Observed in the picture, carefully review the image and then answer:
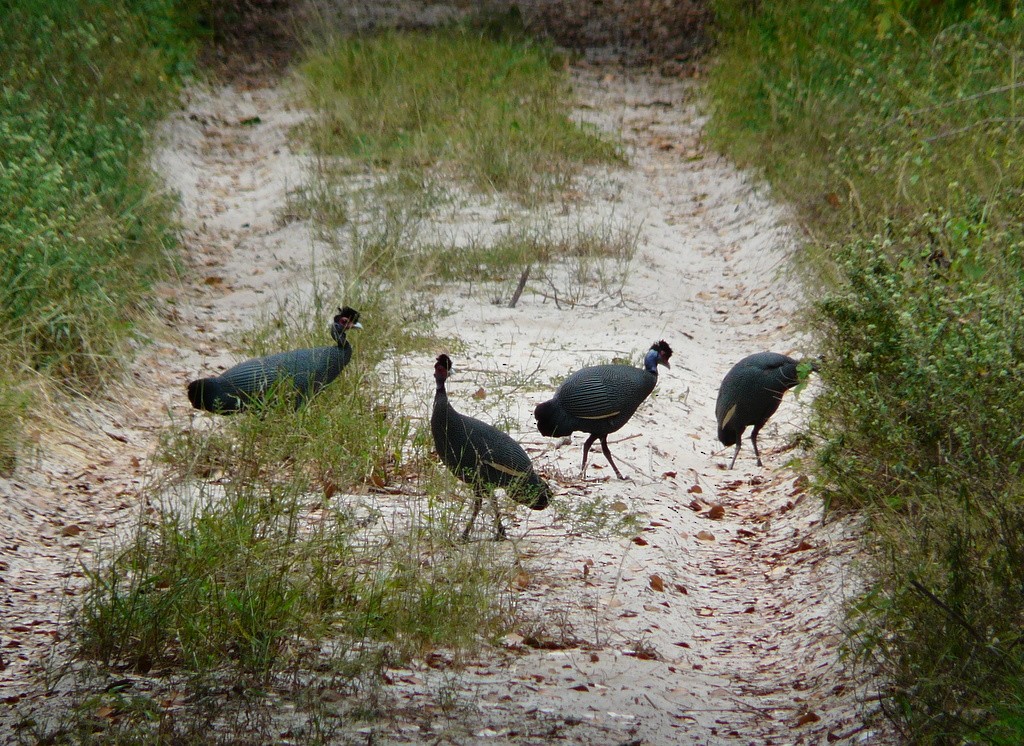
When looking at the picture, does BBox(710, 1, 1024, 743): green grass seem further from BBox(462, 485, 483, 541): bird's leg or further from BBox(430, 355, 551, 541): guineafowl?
BBox(462, 485, 483, 541): bird's leg

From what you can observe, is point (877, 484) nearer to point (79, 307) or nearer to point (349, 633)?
point (349, 633)

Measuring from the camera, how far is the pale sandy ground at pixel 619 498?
392 centimetres

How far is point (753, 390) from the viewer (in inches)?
253

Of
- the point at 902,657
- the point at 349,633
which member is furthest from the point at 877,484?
the point at 349,633

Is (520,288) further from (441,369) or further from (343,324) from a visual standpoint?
(441,369)

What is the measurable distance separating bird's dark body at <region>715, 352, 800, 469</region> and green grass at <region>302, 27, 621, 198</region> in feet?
14.7

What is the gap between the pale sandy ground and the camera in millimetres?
3924

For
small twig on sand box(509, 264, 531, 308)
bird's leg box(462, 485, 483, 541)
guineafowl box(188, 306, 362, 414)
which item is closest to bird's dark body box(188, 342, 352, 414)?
guineafowl box(188, 306, 362, 414)

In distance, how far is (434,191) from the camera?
1077cm

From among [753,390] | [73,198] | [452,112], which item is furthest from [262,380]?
[452,112]

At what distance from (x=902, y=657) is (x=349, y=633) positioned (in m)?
1.84

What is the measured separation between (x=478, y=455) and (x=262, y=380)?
153 centimetres

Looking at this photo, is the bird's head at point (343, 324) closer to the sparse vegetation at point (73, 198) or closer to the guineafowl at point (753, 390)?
the sparse vegetation at point (73, 198)

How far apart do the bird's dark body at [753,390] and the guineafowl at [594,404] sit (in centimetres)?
54
